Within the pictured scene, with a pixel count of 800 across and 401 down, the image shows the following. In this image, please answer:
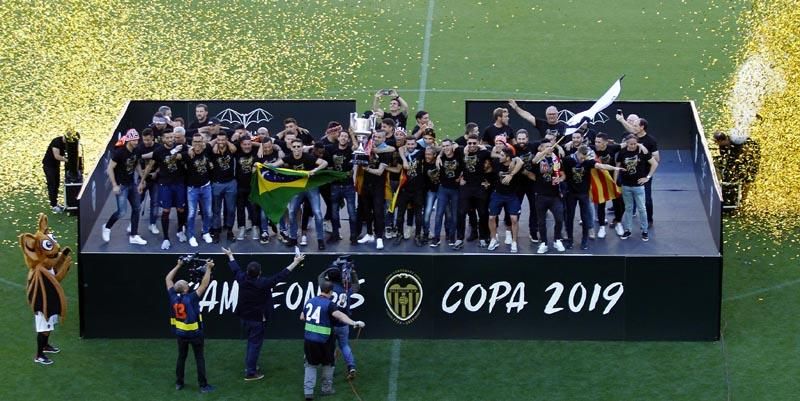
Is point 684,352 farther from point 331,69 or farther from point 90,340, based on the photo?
point 331,69

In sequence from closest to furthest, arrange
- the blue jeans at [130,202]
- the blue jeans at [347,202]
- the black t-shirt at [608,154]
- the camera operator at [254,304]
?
the camera operator at [254,304]
the blue jeans at [347,202]
the blue jeans at [130,202]
the black t-shirt at [608,154]

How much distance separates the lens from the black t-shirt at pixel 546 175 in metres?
18.5

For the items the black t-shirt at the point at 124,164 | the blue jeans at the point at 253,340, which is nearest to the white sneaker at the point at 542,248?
the blue jeans at the point at 253,340

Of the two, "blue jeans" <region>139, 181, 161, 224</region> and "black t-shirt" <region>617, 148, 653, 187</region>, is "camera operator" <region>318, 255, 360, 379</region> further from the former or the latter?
"black t-shirt" <region>617, 148, 653, 187</region>

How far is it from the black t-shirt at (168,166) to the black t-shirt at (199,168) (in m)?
0.09

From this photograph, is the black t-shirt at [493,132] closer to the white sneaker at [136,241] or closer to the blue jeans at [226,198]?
the blue jeans at [226,198]

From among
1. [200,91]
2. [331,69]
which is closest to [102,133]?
[200,91]

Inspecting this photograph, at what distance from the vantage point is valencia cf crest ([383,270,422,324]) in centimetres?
1812

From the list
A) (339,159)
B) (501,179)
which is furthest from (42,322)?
(501,179)

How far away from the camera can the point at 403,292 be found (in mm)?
18156

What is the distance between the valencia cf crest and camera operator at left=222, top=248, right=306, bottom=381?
4.50 feet

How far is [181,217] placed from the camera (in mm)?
19000

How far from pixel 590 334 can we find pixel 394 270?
94.8 inches

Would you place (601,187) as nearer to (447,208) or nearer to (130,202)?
(447,208)
